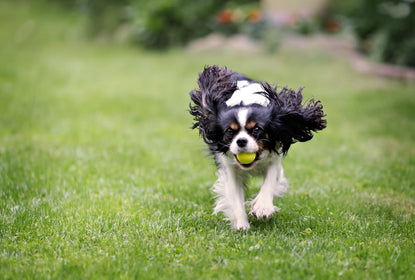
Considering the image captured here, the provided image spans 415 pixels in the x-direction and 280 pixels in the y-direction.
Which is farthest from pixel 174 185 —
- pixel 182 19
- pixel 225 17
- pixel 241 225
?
pixel 182 19

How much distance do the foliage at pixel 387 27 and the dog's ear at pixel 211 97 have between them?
348 inches

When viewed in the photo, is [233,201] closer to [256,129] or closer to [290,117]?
[256,129]

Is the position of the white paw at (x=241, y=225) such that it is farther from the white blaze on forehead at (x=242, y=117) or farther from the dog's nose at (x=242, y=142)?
the white blaze on forehead at (x=242, y=117)

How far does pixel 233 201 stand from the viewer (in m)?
4.79

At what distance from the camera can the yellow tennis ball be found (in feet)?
14.3

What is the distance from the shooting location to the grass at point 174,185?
12.7ft

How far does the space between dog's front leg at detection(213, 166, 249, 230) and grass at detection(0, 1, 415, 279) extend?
13 centimetres

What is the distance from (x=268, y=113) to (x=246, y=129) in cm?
28

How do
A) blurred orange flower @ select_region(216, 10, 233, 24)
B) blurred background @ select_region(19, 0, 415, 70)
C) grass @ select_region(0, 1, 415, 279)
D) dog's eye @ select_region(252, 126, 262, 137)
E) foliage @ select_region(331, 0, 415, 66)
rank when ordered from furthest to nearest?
blurred orange flower @ select_region(216, 10, 233, 24)
blurred background @ select_region(19, 0, 415, 70)
foliage @ select_region(331, 0, 415, 66)
dog's eye @ select_region(252, 126, 262, 137)
grass @ select_region(0, 1, 415, 279)

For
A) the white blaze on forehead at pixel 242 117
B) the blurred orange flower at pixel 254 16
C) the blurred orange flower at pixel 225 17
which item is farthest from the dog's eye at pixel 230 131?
the blurred orange flower at pixel 225 17

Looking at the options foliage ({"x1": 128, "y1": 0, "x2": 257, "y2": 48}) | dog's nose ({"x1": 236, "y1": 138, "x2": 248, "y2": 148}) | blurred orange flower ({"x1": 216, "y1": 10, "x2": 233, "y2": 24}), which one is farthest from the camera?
foliage ({"x1": 128, "y1": 0, "x2": 257, "y2": 48})

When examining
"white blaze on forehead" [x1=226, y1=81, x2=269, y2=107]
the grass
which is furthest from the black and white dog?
the grass

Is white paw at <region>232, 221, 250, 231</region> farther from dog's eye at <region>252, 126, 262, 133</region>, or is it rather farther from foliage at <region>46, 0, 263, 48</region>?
foliage at <region>46, 0, 263, 48</region>

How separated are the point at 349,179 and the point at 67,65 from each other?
11.1 m
